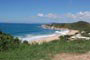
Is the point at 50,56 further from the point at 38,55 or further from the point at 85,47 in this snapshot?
the point at 85,47

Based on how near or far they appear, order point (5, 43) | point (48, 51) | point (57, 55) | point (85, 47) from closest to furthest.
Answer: point (57, 55), point (48, 51), point (85, 47), point (5, 43)

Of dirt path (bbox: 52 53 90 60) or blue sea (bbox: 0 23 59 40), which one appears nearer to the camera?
dirt path (bbox: 52 53 90 60)

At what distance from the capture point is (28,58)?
7.67m

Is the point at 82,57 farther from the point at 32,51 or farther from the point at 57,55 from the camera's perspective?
the point at 32,51

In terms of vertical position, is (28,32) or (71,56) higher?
(71,56)

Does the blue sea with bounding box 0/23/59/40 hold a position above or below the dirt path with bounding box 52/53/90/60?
below

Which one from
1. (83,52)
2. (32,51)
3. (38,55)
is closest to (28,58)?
(38,55)

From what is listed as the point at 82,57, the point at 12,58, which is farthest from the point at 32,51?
the point at 82,57

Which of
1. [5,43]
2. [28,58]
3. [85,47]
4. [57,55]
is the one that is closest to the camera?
[28,58]

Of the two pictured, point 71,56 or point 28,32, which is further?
point 28,32

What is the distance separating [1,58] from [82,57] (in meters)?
3.02

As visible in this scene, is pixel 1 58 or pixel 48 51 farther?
pixel 48 51

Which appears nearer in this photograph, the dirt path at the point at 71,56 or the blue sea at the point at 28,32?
the dirt path at the point at 71,56

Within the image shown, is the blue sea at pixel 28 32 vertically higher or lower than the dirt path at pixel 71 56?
lower
